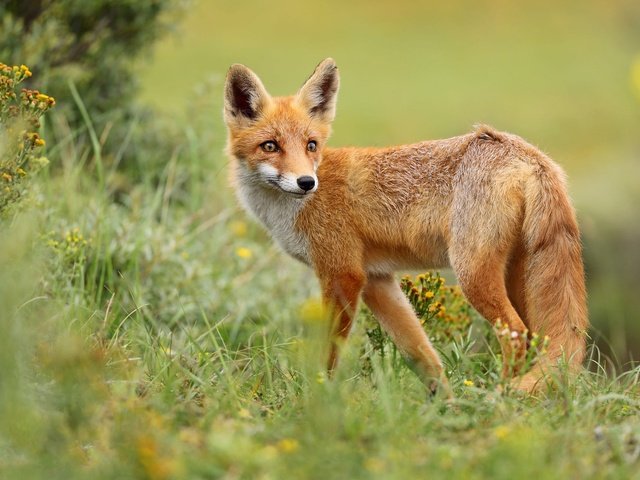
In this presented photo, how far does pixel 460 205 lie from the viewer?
4863 mm

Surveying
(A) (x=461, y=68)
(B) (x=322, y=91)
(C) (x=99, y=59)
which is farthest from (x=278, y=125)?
(A) (x=461, y=68)

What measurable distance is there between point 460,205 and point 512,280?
1.78 ft

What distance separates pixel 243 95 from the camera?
578 cm

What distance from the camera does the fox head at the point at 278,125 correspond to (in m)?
5.36

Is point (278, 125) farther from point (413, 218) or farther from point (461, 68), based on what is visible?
point (461, 68)

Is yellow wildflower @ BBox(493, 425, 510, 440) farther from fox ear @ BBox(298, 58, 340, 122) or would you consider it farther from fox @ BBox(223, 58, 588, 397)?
fox ear @ BBox(298, 58, 340, 122)

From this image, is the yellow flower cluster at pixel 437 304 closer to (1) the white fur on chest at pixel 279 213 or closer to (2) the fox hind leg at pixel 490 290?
(2) the fox hind leg at pixel 490 290

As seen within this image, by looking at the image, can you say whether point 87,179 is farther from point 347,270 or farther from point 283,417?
point 283,417

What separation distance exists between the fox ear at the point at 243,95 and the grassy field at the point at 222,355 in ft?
3.99

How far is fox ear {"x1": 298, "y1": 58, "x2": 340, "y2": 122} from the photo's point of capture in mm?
5793

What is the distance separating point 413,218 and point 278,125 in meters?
1.07

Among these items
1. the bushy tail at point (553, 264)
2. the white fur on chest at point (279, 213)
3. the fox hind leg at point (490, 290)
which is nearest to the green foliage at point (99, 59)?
the white fur on chest at point (279, 213)

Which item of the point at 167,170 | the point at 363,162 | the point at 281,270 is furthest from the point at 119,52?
the point at 363,162

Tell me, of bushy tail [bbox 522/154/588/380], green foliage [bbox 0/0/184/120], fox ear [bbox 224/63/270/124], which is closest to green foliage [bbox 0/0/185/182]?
green foliage [bbox 0/0/184/120]
